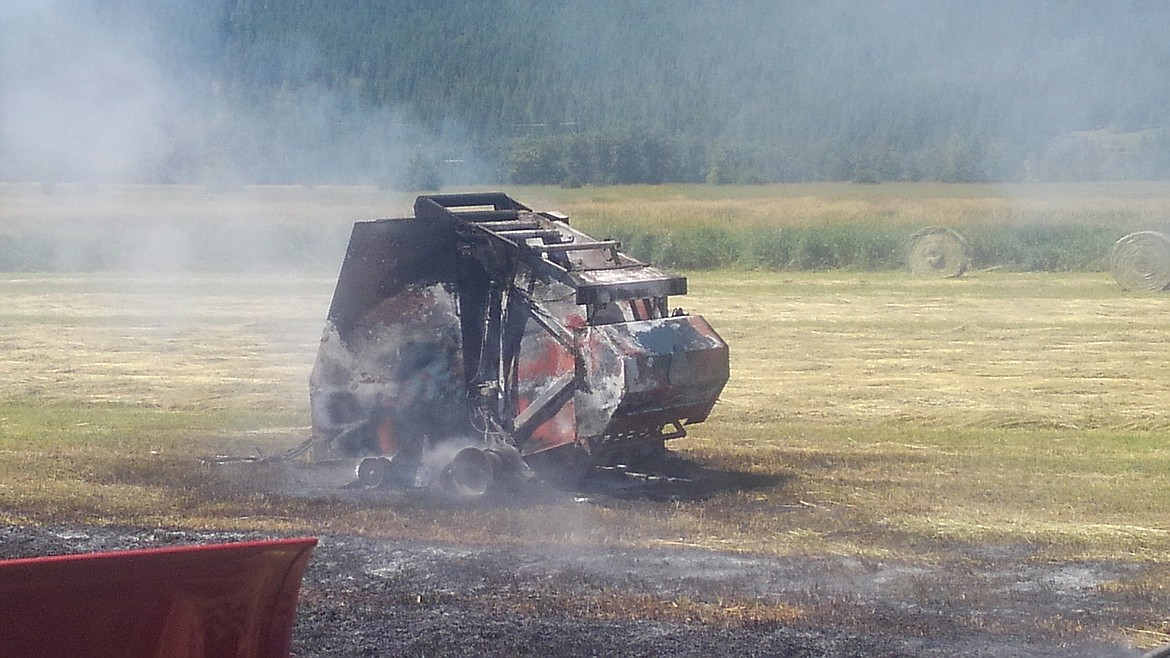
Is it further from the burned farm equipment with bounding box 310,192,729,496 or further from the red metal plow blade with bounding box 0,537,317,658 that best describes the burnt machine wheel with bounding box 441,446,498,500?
the red metal plow blade with bounding box 0,537,317,658

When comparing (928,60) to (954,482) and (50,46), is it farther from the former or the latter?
(50,46)

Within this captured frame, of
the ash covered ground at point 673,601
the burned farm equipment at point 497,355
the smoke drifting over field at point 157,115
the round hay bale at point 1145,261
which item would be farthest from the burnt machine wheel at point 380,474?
→ the round hay bale at point 1145,261

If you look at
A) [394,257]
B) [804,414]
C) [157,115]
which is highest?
[157,115]

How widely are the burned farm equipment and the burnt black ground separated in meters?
1.13

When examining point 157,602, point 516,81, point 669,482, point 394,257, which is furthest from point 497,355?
point 516,81

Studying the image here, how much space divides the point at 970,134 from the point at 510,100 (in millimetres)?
8662

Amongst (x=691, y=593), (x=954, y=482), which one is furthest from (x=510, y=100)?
(x=691, y=593)

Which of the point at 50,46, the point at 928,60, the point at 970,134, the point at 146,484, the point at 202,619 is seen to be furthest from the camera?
the point at 970,134

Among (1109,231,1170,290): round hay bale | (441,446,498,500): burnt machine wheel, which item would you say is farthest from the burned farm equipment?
(1109,231,1170,290): round hay bale

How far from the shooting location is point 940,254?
938 inches

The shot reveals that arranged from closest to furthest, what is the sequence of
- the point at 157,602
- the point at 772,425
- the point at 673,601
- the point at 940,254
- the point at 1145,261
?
1. the point at 157,602
2. the point at 673,601
3. the point at 772,425
4. the point at 1145,261
5. the point at 940,254

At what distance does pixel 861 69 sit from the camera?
679 inches

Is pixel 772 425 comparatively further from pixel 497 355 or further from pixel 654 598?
pixel 654 598

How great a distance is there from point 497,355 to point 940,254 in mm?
16655
